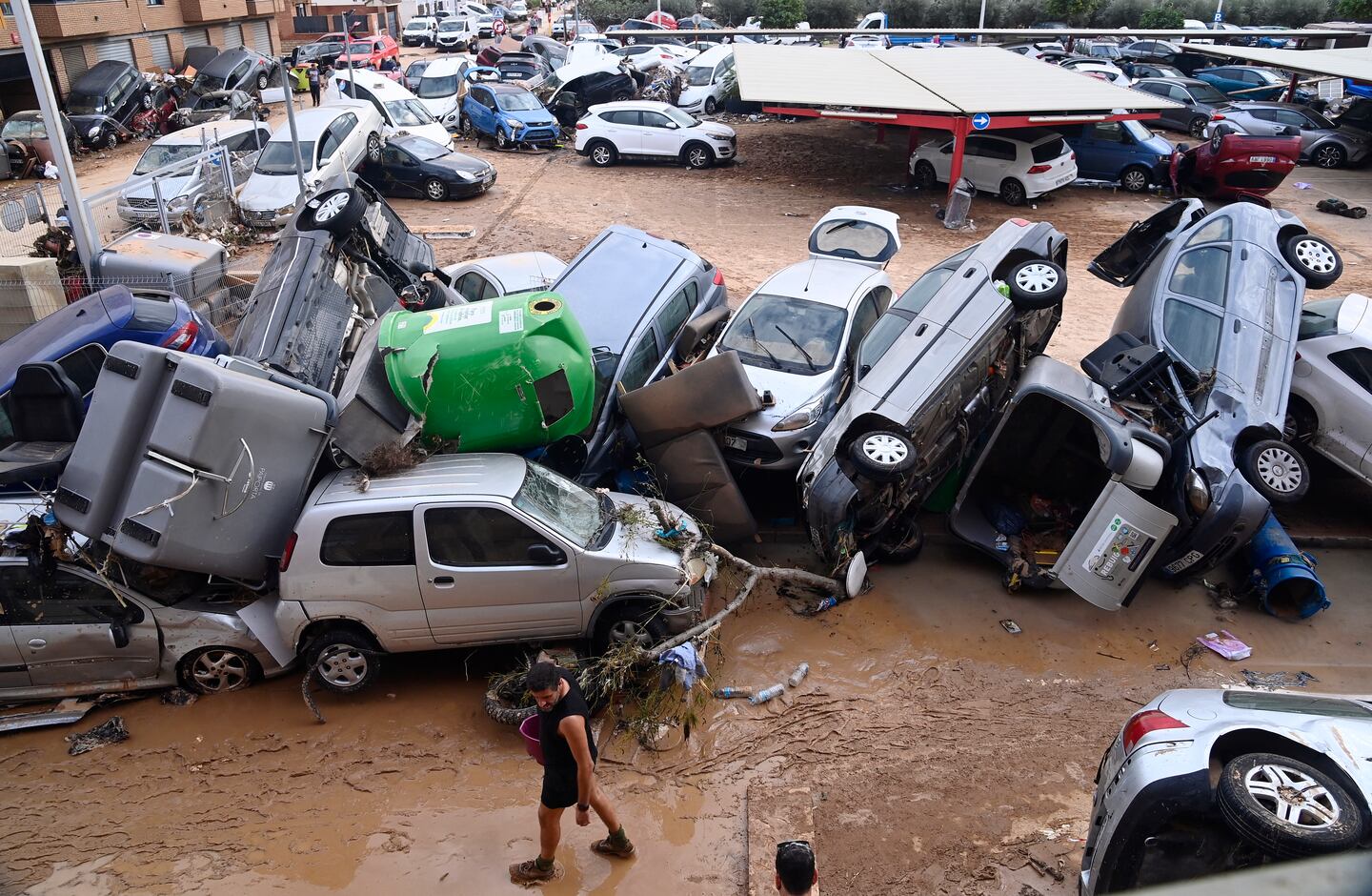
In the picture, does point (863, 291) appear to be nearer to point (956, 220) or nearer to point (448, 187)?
point (956, 220)

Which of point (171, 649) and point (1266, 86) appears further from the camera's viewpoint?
point (1266, 86)

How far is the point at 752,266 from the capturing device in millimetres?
14695

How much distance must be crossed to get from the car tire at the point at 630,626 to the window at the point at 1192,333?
4.93 meters

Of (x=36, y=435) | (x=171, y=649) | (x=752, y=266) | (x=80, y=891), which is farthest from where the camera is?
(x=752, y=266)

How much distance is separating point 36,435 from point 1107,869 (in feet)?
26.1

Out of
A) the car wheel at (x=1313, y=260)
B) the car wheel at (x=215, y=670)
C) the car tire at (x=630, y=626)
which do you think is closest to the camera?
the car tire at (x=630, y=626)

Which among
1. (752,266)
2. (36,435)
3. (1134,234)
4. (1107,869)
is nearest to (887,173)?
(752,266)

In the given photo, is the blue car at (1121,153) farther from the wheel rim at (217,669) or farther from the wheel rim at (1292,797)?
the wheel rim at (217,669)

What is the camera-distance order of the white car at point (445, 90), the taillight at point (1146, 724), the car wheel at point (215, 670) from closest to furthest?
the taillight at point (1146, 724) < the car wheel at point (215, 670) < the white car at point (445, 90)

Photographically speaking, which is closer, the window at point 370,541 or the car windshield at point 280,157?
the window at point 370,541

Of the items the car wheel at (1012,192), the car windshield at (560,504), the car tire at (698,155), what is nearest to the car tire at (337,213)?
the car windshield at (560,504)

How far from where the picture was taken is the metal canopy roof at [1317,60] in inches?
847

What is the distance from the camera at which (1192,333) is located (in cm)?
817

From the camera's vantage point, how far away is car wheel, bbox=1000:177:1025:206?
→ 18.7 meters
